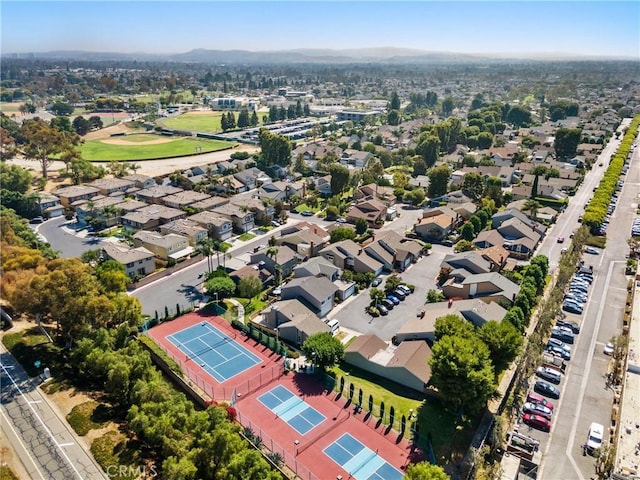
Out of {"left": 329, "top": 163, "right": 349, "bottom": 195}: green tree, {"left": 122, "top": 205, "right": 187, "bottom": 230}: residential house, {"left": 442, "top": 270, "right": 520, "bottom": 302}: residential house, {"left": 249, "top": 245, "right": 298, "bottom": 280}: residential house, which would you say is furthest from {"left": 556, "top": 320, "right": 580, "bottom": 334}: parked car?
{"left": 122, "top": 205, "right": 187, "bottom": 230}: residential house

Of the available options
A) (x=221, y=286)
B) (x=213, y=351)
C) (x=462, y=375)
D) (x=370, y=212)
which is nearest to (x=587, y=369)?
(x=462, y=375)

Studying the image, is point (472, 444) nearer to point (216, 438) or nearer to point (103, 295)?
point (216, 438)

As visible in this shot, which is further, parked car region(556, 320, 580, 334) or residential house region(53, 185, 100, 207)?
residential house region(53, 185, 100, 207)

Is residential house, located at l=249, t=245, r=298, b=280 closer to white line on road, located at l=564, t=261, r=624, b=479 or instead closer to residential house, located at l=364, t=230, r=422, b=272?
residential house, located at l=364, t=230, r=422, b=272

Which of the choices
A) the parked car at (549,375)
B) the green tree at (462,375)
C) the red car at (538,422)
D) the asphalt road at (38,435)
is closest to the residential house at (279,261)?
the green tree at (462,375)

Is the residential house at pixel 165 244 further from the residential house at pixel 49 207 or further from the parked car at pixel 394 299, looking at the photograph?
the parked car at pixel 394 299

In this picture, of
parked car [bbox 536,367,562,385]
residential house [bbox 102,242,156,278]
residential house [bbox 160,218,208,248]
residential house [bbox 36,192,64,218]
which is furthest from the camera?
residential house [bbox 36,192,64,218]

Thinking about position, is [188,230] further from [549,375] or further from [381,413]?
[549,375]
